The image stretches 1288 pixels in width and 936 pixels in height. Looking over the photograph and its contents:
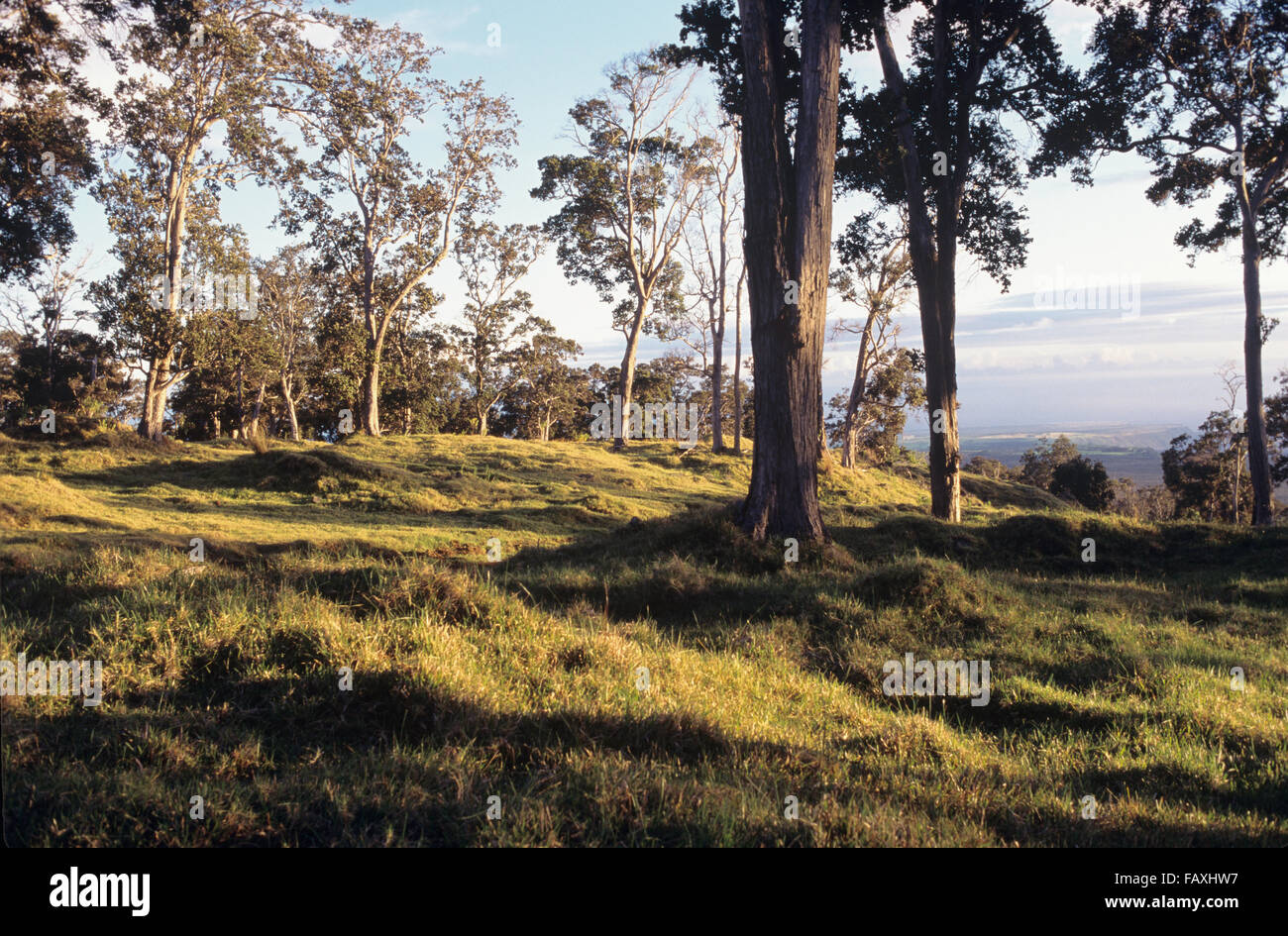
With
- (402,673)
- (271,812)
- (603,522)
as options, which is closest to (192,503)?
(603,522)

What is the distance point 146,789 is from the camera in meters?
3.15

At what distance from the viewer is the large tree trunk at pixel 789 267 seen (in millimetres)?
10984

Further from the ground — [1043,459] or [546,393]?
[546,393]

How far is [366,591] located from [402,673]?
1.90 meters

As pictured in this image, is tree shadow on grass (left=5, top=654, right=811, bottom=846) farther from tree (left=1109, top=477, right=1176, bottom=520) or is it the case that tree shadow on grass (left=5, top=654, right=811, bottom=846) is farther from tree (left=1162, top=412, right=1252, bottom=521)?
tree (left=1109, top=477, right=1176, bottom=520)

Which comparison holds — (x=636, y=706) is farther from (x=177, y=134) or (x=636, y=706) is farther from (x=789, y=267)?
(x=177, y=134)

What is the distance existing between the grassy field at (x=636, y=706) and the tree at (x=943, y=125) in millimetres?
6001

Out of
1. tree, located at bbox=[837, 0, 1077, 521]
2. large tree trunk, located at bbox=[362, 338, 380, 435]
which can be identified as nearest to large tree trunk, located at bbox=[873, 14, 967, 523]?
tree, located at bbox=[837, 0, 1077, 521]

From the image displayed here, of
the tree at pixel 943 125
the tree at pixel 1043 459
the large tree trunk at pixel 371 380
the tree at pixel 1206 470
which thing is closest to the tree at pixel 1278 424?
the tree at pixel 1206 470

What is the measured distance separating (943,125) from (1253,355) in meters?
8.72

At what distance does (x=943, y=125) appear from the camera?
15086mm

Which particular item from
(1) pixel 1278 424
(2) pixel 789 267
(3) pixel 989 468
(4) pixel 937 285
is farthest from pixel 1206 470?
(2) pixel 789 267
